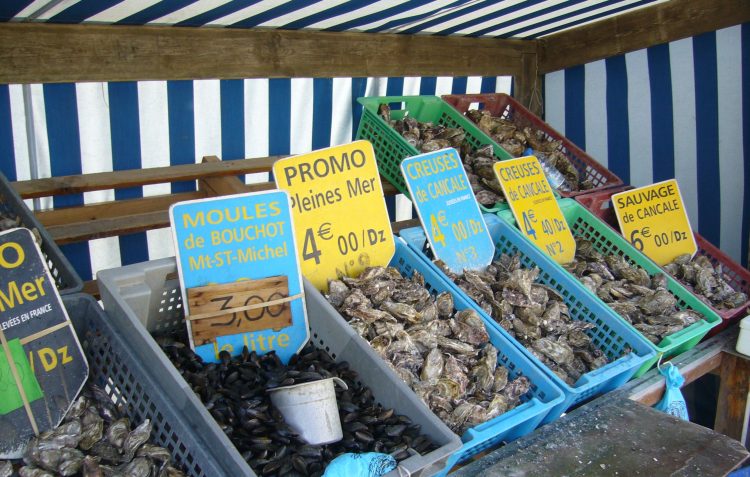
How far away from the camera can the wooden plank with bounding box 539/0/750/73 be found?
3807mm

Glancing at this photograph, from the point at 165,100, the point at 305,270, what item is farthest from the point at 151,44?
the point at 305,270

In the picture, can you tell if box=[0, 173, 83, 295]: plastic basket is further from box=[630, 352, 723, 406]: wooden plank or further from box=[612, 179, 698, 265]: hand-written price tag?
box=[612, 179, 698, 265]: hand-written price tag

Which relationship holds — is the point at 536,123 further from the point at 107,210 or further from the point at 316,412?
the point at 316,412

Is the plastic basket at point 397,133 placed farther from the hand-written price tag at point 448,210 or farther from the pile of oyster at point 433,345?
the pile of oyster at point 433,345

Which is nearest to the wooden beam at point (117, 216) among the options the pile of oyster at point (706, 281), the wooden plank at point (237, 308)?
the wooden plank at point (237, 308)

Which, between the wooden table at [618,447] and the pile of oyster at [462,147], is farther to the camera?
the pile of oyster at [462,147]

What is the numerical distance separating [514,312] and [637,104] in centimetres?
260

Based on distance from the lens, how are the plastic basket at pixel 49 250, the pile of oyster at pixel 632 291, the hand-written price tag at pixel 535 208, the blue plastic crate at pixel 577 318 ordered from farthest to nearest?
the hand-written price tag at pixel 535 208 → the pile of oyster at pixel 632 291 → the blue plastic crate at pixel 577 318 → the plastic basket at pixel 49 250

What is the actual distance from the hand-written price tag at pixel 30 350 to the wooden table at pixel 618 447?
1155 mm

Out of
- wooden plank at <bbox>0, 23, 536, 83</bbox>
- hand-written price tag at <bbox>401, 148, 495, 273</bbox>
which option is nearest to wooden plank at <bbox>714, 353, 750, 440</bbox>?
hand-written price tag at <bbox>401, 148, 495, 273</bbox>

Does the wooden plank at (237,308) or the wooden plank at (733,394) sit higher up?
the wooden plank at (237,308)

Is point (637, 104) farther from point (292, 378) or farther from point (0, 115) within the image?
point (0, 115)

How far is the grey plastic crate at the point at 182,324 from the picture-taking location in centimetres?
148

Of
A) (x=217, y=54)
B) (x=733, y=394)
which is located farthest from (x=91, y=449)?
(x=733, y=394)
